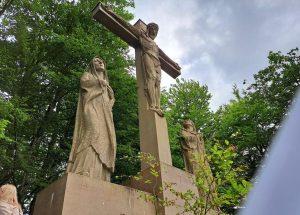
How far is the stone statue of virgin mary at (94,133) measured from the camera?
6066 millimetres

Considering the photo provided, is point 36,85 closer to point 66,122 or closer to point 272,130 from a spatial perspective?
point 66,122

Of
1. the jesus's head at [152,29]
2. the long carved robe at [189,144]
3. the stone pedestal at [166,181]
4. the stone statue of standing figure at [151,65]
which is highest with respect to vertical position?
the jesus's head at [152,29]

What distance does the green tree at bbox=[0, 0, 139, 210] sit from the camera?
507 inches

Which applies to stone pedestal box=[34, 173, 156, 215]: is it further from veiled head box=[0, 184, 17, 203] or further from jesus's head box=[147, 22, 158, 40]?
jesus's head box=[147, 22, 158, 40]

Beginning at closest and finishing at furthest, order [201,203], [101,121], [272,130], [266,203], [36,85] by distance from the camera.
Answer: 1. [201,203]
2. [101,121]
3. [266,203]
4. [36,85]
5. [272,130]

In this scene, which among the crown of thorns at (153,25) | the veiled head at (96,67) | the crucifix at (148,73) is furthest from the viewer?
the crown of thorns at (153,25)

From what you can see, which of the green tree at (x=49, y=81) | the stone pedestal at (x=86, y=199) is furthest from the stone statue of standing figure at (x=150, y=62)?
the green tree at (x=49, y=81)

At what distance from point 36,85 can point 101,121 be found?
9.27 meters

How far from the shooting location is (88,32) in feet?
51.9

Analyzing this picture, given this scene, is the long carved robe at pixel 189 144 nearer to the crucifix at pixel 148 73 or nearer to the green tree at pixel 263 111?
the crucifix at pixel 148 73

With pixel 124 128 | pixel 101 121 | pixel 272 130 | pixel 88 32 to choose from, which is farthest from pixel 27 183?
pixel 272 130

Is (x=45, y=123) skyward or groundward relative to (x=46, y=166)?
skyward

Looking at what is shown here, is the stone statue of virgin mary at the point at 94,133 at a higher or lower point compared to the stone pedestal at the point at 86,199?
higher

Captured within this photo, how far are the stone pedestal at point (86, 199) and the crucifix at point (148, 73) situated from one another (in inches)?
49.8
